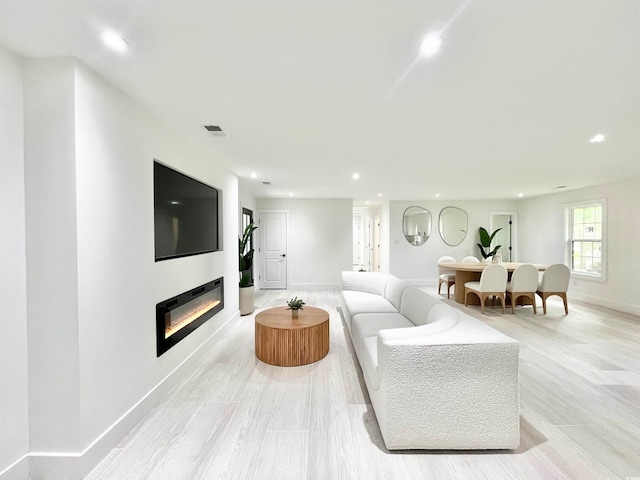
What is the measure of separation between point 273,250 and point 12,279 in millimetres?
5603

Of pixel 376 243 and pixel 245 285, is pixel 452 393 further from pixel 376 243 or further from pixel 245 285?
pixel 376 243

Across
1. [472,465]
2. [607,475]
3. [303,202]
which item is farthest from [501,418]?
[303,202]

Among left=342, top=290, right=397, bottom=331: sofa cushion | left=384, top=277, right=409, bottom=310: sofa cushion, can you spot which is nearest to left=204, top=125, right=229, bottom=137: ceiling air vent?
left=342, top=290, right=397, bottom=331: sofa cushion

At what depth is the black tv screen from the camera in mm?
2316

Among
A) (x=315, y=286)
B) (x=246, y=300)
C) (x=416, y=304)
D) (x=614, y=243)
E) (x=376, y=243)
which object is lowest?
(x=315, y=286)

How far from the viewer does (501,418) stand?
161 centimetres

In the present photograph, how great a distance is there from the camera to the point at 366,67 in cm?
159

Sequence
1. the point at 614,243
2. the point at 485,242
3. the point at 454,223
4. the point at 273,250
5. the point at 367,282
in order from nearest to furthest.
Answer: the point at 367,282 → the point at 614,243 → the point at 273,250 → the point at 485,242 → the point at 454,223

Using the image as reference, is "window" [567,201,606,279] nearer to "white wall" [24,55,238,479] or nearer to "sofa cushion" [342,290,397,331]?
"sofa cushion" [342,290,397,331]

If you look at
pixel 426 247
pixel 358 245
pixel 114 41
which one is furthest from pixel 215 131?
pixel 358 245

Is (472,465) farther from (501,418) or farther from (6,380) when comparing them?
(6,380)

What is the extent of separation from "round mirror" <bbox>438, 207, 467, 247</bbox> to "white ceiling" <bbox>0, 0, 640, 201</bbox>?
4549mm

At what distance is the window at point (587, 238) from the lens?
210 inches

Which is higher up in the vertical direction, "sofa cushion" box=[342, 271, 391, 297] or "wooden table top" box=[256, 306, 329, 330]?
"sofa cushion" box=[342, 271, 391, 297]
